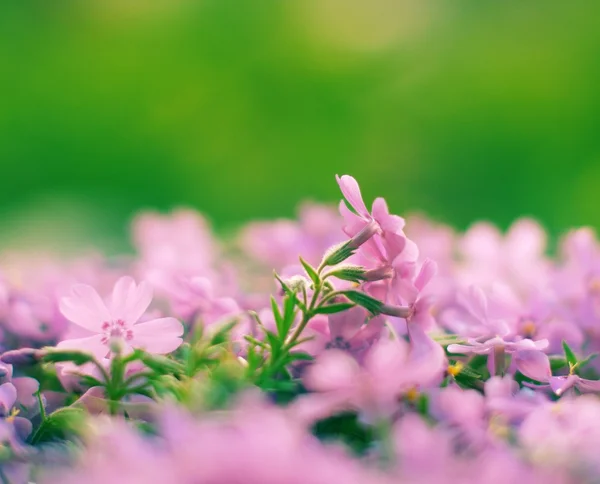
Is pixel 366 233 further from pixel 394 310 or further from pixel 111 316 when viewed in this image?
pixel 111 316

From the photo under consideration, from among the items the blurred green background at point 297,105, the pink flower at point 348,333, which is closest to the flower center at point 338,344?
the pink flower at point 348,333

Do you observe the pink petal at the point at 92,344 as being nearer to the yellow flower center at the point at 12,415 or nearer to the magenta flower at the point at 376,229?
the yellow flower center at the point at 12,415

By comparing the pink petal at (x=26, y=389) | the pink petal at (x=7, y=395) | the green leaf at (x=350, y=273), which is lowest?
the pink petal at (x=7, y=395)

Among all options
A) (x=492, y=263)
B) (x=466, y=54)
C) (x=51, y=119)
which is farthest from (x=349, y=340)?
(x=466, y=54)

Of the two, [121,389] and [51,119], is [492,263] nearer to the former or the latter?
[121,389]

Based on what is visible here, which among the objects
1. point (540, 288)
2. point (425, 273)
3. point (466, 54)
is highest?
point (466, 54)

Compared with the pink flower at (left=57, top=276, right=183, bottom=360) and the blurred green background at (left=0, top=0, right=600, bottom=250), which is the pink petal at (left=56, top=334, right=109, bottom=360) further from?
the blurred green background at (left=0, top=0, right=600, bottom=250)

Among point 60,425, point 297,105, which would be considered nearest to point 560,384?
point 60,425
